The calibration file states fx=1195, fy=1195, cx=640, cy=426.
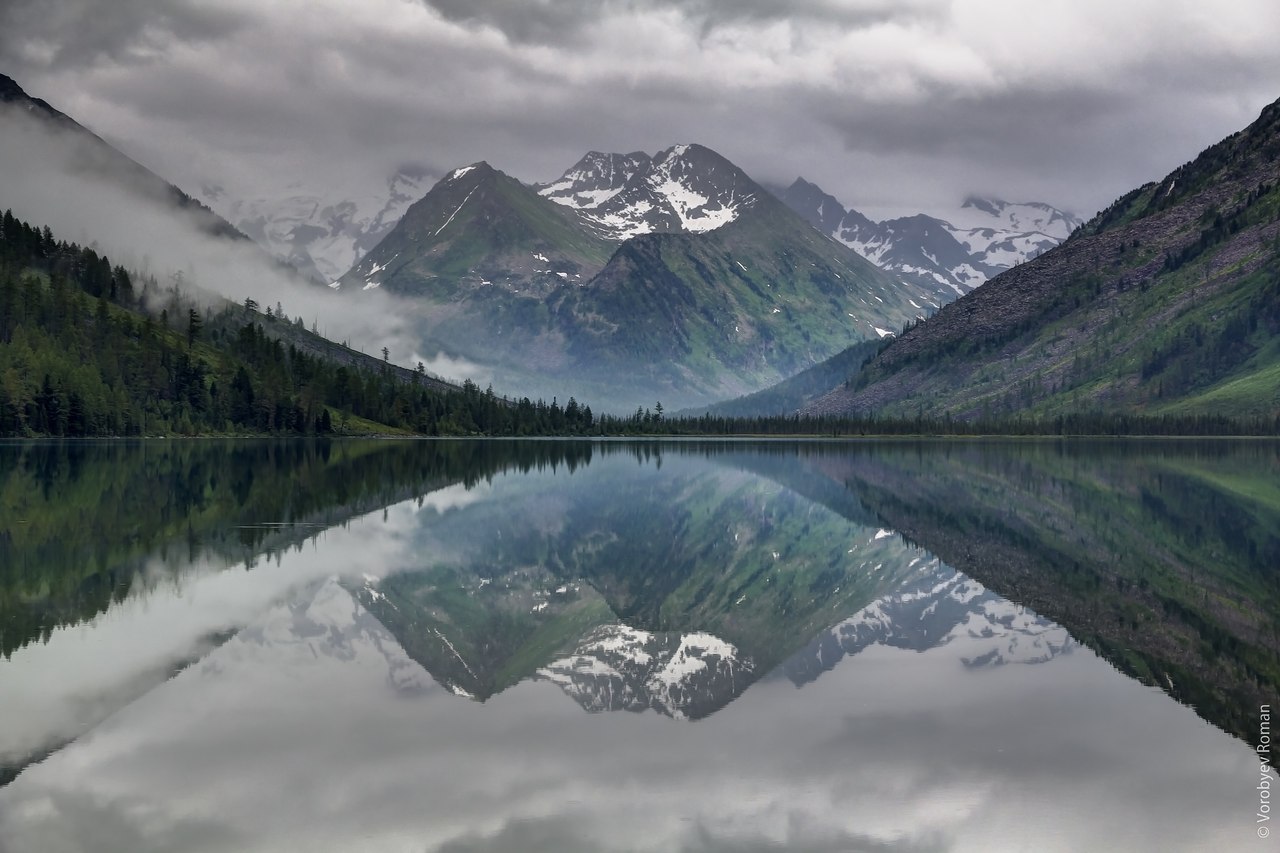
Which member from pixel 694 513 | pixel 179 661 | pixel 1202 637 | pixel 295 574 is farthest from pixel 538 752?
pixel 694 513

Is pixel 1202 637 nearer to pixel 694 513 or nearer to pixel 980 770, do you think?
pixel 980 770

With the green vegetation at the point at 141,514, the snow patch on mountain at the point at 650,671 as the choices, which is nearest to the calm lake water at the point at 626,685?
the snow patch on mountain at the point at 650,671

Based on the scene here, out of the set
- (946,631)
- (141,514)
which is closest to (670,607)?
(946,631)

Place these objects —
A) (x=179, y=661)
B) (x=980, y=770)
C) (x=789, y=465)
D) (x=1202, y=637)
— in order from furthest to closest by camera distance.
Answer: (x=789, y=465) → (x=1202, y=637) → (x=179, y=661) → (x=980, y=770)

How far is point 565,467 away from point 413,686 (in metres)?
124

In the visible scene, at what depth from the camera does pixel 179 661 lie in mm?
33938

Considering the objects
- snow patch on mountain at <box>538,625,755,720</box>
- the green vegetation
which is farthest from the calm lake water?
the green vegetation

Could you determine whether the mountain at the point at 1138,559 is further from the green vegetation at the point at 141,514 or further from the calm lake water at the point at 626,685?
the green vegetation at the point at 141,514

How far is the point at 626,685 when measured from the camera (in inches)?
1331

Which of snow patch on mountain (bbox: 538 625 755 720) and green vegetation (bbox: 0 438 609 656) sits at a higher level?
green vegetation (bbox: 0 438 609 656)

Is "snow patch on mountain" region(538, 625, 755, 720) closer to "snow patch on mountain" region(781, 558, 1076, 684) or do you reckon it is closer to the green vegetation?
"snow patch on mountain" region(781, 558, 1076, 684)

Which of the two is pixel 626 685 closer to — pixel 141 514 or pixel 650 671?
pixel 650 671

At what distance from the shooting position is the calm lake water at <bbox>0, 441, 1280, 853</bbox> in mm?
22359

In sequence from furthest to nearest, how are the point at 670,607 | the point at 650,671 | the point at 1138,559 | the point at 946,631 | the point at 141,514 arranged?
the point at 141,514, the point at 1138,559, the point at 670,607, the point at 946,631, the point at 650,671
